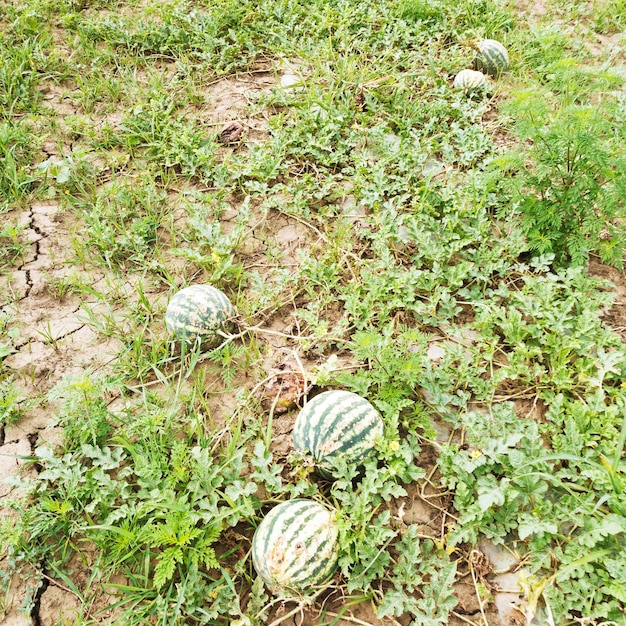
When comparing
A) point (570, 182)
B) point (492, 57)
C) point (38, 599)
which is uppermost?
point (492, 57)

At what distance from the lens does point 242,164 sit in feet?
12.4

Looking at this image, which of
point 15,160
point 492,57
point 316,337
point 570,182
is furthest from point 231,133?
point 570,182

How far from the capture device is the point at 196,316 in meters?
2.70

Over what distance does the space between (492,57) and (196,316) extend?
3.46 m

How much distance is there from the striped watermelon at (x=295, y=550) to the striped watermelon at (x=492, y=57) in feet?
13.1

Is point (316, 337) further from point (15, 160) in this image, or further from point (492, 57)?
point (492, 57)

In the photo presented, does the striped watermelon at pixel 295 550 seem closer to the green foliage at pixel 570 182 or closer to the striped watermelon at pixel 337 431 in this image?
the striped watermelon at pixel 337 431

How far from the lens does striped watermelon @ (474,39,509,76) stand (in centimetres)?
437

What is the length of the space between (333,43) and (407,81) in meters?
0.92

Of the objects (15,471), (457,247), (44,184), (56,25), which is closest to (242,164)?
(44,184)

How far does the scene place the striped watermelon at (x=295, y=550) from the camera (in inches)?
74.5

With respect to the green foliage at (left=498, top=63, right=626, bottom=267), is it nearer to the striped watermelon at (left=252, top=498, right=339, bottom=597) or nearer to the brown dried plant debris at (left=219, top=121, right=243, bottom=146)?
the striped watermelon at (left=252, top=498, right=339, bottom=597)

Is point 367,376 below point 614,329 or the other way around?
below

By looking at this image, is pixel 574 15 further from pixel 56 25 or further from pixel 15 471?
pixel 15 471
